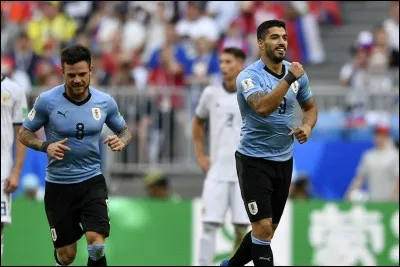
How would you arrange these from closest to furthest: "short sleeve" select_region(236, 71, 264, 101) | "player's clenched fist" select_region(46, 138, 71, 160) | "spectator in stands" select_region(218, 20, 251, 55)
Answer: "short sleeve" select_region(236, 71, 264, 101), "player's clenched fist" select_region(46, 138, 71, 160), "spectator in stands" select_region(218, 20, 251, 55)

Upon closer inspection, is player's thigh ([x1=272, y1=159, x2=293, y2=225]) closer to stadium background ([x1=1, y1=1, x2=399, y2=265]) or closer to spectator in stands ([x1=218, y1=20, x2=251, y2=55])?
stadium background ([x1=1, y1=1, x2=399, y2=265])

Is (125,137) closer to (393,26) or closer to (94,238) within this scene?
(94,238)

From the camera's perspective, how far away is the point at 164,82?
21.8m

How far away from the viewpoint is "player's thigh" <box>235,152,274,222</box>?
39.0 ft

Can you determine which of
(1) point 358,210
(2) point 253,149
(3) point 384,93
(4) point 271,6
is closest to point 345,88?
(3) point 384,93

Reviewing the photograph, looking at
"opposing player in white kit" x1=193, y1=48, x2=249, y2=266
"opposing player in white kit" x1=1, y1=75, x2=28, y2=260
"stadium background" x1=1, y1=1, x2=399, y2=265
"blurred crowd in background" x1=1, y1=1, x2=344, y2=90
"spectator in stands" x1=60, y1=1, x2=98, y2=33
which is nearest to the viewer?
"opposing player in white kit" x1=1, y1=75, x2=28, y2=260

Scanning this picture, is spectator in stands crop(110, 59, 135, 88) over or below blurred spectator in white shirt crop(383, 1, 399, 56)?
below

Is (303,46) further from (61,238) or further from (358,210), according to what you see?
(61,238)

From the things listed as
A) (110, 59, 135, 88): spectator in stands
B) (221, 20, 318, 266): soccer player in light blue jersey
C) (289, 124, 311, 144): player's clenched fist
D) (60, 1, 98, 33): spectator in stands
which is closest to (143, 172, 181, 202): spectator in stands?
(60, 1, 98, 33): spectator in stands

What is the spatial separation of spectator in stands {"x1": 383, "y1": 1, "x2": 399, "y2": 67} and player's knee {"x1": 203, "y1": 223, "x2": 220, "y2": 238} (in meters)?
4.93

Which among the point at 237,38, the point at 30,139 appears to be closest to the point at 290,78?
the point at 30,139

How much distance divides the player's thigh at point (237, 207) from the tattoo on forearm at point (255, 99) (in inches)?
136

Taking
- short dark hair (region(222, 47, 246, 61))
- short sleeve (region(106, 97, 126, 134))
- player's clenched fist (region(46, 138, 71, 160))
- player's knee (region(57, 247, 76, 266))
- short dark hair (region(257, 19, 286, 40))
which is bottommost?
player's knee (region(57, 247, 76, 266))

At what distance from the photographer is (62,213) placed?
40.4 feet
